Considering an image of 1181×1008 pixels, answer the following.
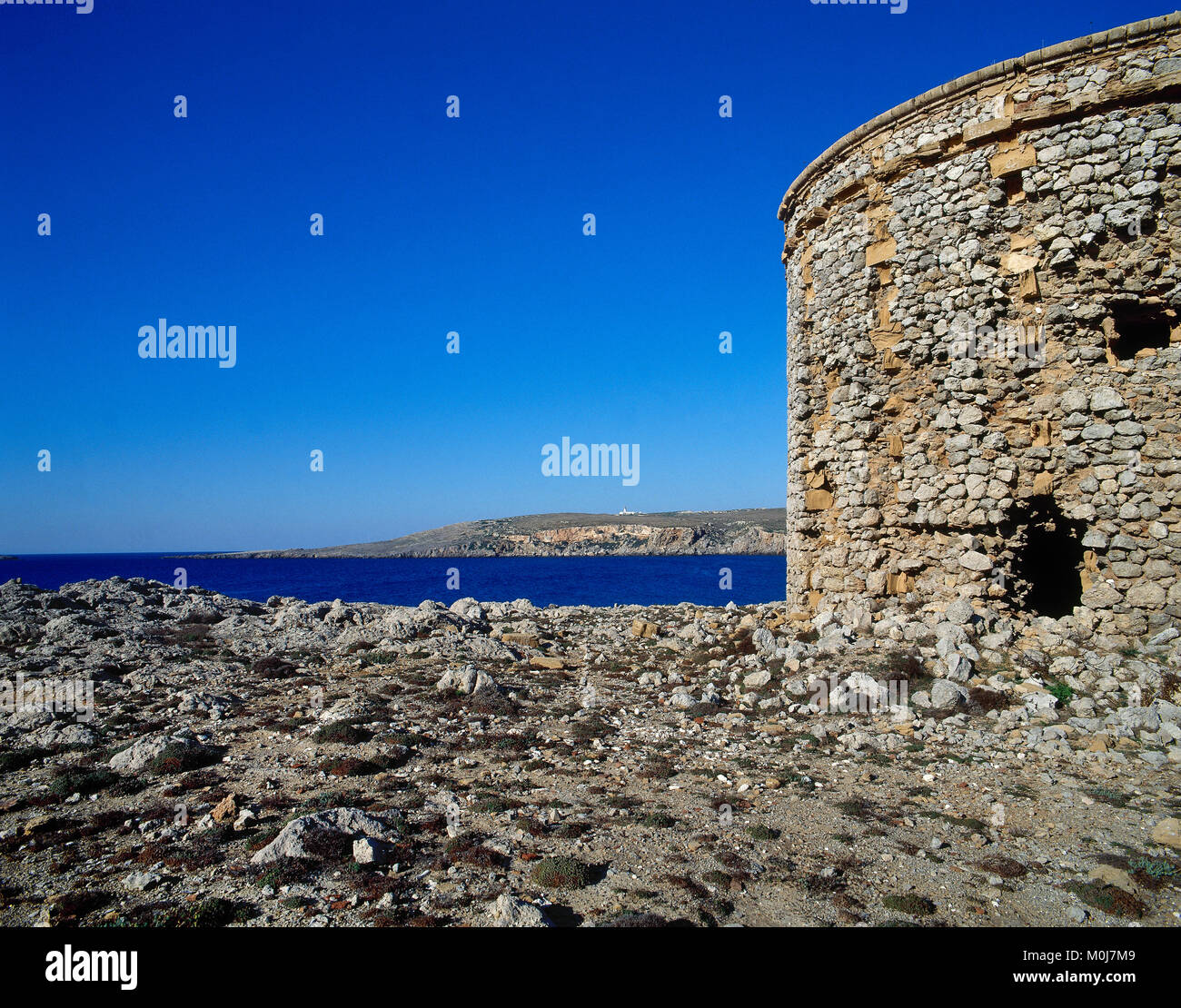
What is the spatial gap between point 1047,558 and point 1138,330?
4.13 metres

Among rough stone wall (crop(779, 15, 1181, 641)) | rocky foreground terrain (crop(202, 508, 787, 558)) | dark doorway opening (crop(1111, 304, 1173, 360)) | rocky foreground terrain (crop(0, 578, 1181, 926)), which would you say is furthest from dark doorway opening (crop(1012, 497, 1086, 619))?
rocky foreground terrain (crop(202, 508, 787, 558))

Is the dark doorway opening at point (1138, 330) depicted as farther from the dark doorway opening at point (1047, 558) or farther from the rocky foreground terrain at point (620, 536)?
the rocky foreground terrain at point (620, 536)

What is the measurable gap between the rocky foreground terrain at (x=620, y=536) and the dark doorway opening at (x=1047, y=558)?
332ft

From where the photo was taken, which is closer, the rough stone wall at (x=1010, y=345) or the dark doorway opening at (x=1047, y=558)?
the rough stone wall at (x=1010, y=345)

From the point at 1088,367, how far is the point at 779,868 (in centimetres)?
866

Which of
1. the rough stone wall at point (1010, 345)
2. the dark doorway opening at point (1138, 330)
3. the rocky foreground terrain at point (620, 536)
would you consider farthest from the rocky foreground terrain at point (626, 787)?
the rocky foreground terrain at point (620, 536)

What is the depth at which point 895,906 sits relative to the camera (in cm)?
452

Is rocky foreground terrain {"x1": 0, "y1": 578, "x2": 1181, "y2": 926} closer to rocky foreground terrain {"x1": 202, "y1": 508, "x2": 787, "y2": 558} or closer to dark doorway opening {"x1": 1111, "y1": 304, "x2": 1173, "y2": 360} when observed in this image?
dark doorway opening {"x1": 1111, "y1": 304, "x2": 1173, "y2": 360}

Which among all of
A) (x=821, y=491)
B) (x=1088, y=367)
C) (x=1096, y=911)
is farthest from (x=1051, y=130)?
(x=1096, y=911)

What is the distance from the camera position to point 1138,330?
1027 cm

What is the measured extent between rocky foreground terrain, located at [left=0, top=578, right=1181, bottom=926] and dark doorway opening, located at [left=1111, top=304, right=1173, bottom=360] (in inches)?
181

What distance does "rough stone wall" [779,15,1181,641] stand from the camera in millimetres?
9086

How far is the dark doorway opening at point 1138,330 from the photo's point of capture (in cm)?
952
